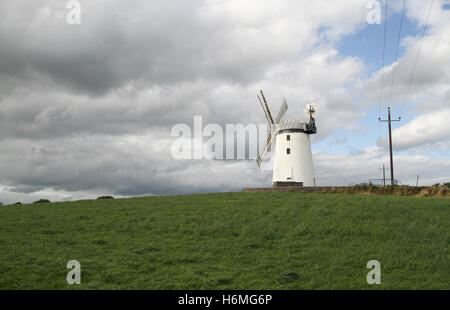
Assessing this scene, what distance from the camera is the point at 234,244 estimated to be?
14.9 metres

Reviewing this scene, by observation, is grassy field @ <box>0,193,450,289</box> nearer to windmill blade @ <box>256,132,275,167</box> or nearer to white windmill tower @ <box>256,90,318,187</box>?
white windmill tower @ <box>256,90,318,187</box>

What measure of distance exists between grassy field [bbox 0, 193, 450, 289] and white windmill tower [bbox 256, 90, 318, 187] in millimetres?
16095

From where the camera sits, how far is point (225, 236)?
53.2ft

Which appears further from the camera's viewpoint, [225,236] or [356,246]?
[225,236]

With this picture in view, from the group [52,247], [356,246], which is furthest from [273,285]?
[52,247]

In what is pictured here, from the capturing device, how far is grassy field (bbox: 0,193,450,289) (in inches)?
427

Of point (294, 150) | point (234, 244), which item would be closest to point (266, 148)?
point (294, 150)

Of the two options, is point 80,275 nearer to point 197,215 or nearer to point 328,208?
point 197,215

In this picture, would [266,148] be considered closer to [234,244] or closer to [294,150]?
[294,150]

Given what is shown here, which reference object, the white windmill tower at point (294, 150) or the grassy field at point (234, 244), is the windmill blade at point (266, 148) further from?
the grassy field at point (234, 244)
